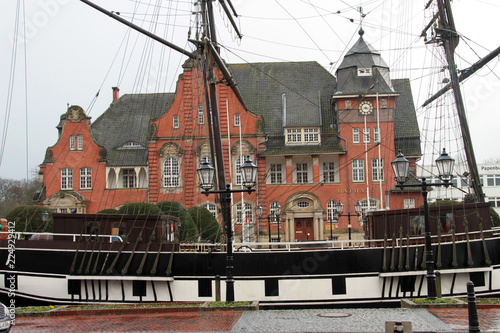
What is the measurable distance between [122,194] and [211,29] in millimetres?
23693

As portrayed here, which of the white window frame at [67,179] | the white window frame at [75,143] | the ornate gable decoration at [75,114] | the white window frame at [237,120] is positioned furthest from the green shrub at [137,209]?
the ornate gable decoration at [75,114]

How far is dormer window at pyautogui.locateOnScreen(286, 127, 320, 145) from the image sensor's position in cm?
4772

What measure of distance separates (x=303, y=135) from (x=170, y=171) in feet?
37.7

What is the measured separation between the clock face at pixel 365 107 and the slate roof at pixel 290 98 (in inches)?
115

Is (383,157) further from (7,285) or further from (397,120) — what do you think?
(7,285)

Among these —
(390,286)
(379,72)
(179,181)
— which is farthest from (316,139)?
(390,286)

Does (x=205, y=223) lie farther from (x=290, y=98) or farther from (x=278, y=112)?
(x=290, y=98)

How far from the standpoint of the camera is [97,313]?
1531 centimetres

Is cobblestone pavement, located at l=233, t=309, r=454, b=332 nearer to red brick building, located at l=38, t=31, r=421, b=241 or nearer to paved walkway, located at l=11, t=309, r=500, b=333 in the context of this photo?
paved walkway, located at l=11, t=309, r=500, b=333

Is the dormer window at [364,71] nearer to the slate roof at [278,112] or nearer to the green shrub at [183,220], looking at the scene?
the slate roof at [278,112]

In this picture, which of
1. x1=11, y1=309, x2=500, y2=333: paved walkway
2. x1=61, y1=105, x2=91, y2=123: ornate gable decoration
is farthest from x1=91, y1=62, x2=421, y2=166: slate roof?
x1=11, y1=309, x2=500, y2=333: paved walkway

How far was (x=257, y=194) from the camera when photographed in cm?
3728

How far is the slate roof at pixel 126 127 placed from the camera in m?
49.6

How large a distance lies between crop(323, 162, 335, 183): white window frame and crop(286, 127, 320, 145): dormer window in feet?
7.07
